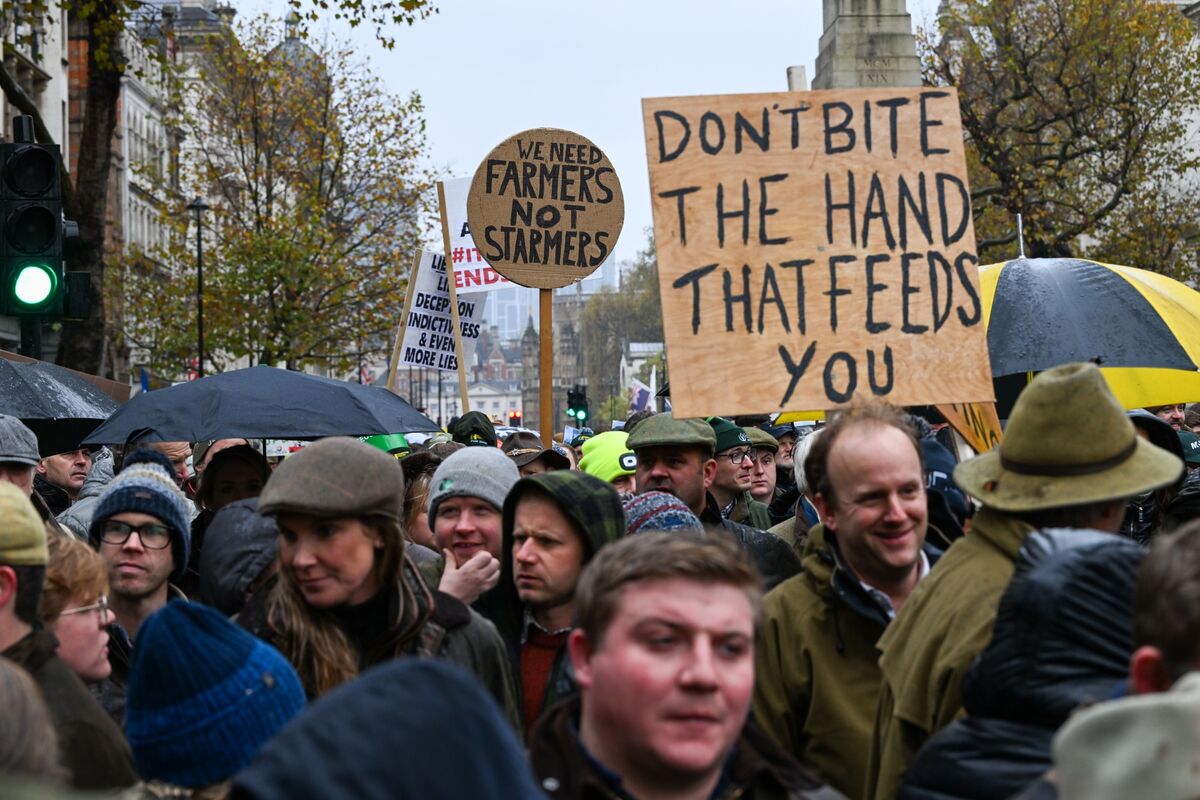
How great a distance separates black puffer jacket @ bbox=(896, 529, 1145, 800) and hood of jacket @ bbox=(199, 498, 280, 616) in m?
2.75

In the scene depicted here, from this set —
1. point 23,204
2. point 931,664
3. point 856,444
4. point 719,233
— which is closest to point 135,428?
point 23,204

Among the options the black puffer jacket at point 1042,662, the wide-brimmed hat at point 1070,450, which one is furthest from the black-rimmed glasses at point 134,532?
the black puffer jacket at point 1042,662

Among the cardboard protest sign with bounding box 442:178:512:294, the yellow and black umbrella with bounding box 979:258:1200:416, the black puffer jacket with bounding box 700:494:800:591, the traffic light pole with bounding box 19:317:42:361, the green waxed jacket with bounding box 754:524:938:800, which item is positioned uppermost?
the cardboard protest sign with bounding box 442:178:512:294

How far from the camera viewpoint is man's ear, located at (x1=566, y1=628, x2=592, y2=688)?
3031 mm

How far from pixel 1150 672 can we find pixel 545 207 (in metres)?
6.35

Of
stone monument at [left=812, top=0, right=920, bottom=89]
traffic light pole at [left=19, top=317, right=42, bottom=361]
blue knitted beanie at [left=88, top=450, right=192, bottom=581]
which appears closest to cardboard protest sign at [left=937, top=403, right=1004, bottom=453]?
blue knitted beanie at [left=88, top=450, right=192, bottom=581]

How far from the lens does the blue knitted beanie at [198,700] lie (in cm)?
308

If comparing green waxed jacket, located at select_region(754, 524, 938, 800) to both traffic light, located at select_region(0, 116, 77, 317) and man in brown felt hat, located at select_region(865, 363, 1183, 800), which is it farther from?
traffic light, located at select_region(0, 116, 77, 317)

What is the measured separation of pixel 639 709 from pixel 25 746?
109 centimetres

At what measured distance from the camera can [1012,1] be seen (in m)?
31.9

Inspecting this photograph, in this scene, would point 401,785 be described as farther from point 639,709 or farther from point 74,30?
point 74,30

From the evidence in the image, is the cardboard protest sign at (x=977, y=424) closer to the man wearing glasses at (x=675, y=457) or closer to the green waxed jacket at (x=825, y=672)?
the man wearing glasses at (x=675, y=457)

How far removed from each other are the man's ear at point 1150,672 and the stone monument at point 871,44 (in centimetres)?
1366

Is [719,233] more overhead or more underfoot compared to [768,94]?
more underfoot
